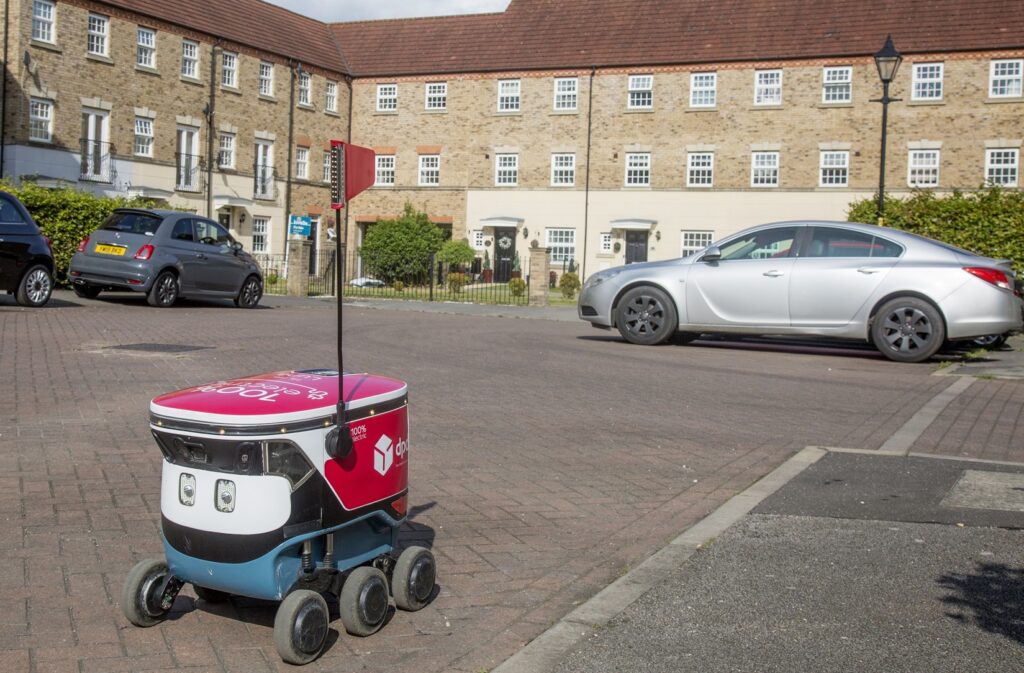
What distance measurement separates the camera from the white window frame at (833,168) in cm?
4159

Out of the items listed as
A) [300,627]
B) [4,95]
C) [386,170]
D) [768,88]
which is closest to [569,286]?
[768,88]

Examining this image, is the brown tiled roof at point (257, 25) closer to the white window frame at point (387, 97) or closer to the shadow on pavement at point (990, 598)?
the white window frame at point (387, 97)

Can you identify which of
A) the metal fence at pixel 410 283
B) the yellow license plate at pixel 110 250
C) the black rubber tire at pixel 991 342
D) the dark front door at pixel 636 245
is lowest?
the black rubber tire at pixel 991 342

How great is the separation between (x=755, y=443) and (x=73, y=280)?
1516 cm

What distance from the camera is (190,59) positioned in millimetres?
41938

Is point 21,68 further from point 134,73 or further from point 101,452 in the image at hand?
point 101,452

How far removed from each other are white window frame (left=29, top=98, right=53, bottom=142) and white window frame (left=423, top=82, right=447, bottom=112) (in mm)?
17069

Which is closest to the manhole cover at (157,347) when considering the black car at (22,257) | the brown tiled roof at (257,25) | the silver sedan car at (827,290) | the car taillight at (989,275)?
the black car at (22,257)

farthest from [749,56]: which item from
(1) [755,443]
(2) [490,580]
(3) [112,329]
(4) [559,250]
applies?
(2) [490,580]

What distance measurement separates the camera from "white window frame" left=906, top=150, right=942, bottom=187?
133ft

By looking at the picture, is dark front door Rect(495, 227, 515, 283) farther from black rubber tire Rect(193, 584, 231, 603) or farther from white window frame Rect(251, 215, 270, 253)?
black rubber tire Rect(193, 584, 231, 603)

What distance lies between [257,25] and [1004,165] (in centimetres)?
2985

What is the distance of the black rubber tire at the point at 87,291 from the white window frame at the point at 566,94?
28566mm

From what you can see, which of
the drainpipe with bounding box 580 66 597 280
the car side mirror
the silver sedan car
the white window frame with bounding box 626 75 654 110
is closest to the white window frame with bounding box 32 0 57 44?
the drainpipe with bounding box 580 66 597 280
